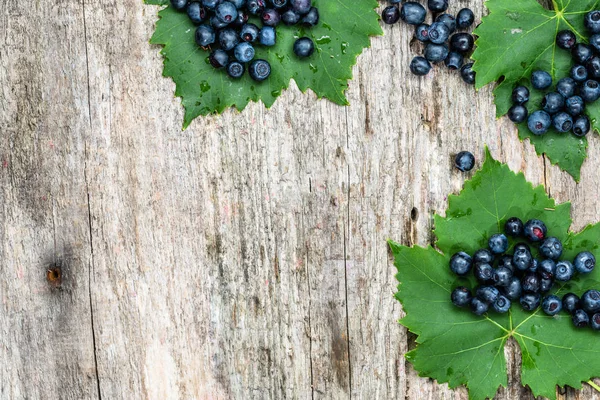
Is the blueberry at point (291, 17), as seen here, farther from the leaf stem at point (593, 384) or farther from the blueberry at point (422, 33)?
the leaf stem at point (593, 384)

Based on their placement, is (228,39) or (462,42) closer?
(228,39)

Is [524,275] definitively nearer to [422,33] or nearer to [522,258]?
[522,258]

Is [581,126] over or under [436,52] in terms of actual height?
under

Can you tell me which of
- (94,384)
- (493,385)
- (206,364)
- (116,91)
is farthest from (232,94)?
(493,385)

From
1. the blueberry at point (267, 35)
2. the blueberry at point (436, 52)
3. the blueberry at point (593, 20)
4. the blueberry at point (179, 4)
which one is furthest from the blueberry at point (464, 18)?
the blueberry at point (179, 4)

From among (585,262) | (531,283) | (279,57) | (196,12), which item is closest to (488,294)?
(531,283)

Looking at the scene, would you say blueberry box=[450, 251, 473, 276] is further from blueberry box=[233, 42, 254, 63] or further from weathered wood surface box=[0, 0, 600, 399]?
blueberry box=[233, 42, 254, 63]

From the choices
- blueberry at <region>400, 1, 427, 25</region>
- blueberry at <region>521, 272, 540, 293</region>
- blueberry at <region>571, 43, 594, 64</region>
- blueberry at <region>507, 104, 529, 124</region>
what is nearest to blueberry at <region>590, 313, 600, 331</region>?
blueberry at <region>521, 272, 540, 293</region>
